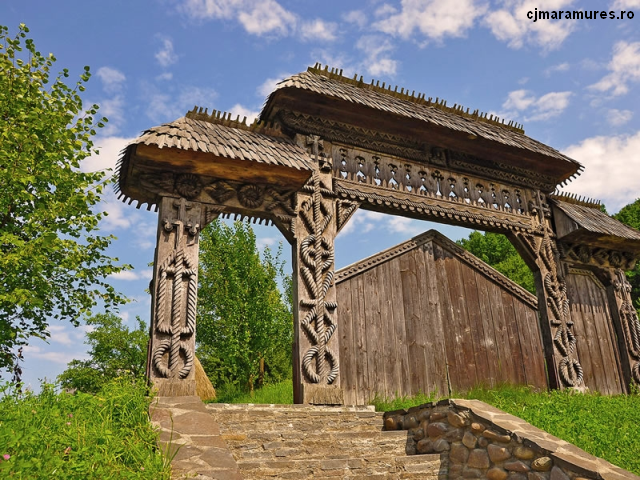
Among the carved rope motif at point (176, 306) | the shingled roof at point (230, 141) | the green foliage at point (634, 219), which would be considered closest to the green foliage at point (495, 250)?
the green foliage at point (634, 219)

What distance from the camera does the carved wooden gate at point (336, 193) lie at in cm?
648

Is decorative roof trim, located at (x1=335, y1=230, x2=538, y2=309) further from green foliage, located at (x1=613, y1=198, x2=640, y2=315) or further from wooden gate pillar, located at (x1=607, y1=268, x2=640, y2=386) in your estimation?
green foliage, located at (x1=613, y1=198, x2=640, y2=315)

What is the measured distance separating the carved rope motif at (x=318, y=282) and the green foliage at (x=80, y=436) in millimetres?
2698

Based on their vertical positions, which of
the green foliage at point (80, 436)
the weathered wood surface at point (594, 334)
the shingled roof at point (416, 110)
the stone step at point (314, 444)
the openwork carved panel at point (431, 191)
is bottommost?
the stone step at point (314, 444)

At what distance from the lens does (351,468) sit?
4.66m

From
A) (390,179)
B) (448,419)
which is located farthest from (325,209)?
(448,419)

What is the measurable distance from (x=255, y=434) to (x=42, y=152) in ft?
23.0

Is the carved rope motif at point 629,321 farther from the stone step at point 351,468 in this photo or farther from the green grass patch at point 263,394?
the stone step at point 351,468

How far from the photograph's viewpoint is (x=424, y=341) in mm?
8312

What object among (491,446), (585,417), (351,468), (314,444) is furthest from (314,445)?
→ (585,417)

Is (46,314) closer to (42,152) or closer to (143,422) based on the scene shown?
(42,152)

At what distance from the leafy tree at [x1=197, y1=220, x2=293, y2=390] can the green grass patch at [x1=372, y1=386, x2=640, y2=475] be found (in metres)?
6.92

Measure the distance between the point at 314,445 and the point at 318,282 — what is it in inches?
105

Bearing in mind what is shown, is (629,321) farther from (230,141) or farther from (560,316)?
(230,141)
